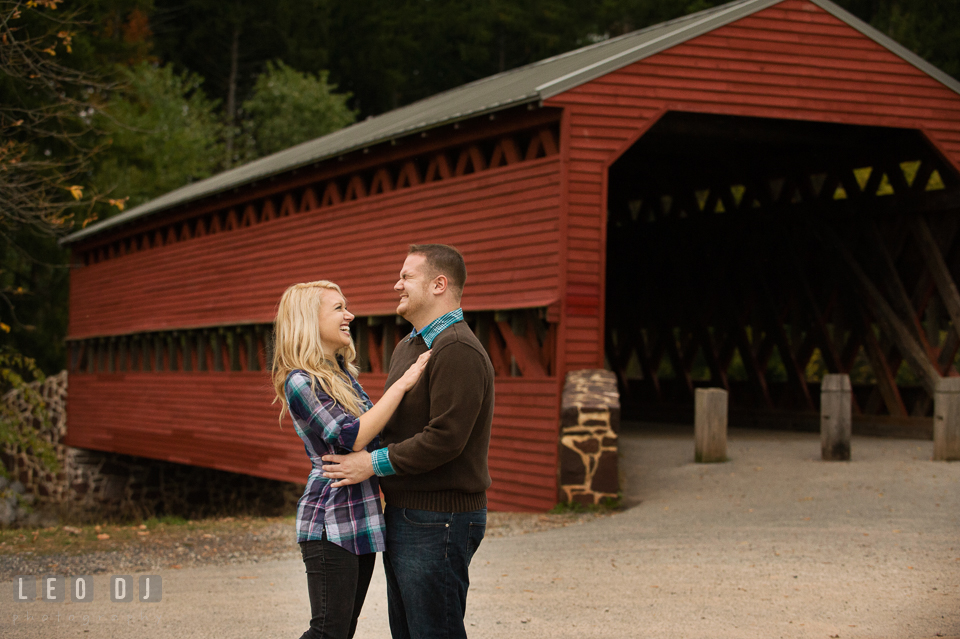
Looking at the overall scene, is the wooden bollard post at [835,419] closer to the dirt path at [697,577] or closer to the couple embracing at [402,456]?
the dirt path at [697,577]

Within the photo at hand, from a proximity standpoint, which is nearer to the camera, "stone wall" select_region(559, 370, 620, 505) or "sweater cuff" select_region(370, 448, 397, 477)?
"sweater cuff" select_region(370, 448, 397, 477)

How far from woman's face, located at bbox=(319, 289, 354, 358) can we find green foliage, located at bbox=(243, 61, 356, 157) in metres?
35.3

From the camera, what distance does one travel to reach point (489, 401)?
11.6 ft

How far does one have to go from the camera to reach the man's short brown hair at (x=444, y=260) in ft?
11.8

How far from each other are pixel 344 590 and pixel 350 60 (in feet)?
137

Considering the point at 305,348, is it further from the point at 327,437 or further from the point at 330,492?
the point at 330,492

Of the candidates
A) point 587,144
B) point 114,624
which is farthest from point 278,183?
point 114,624

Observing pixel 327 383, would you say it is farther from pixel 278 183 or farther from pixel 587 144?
pixel 278 183

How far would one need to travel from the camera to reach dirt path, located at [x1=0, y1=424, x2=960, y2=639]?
5.74 meters

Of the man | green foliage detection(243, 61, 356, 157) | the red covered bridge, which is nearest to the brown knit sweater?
the man

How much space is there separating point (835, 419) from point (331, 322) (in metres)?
9.32

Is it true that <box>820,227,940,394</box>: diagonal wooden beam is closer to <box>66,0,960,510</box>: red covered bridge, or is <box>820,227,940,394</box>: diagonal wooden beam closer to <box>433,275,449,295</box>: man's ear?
<box>66,0,960,510</box>: red covered bridge

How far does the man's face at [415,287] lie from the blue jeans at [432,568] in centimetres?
70

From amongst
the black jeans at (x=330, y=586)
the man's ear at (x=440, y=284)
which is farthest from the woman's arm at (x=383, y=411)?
the black jeans at (x=330, y=586)
